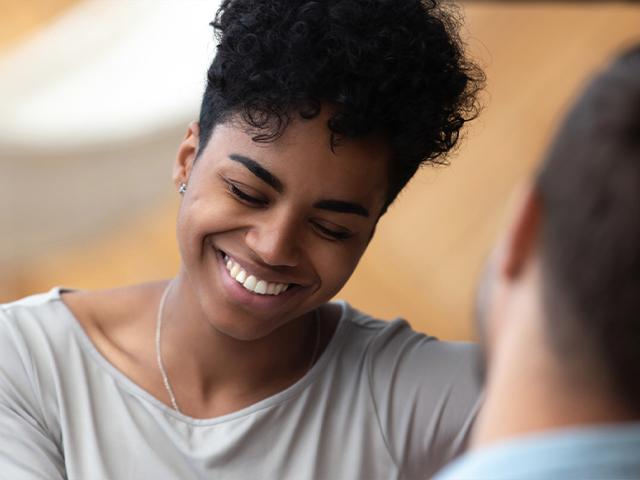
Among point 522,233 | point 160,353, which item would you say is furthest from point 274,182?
point 522,233

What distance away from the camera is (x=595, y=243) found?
83 centimetres

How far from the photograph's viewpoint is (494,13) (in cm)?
457

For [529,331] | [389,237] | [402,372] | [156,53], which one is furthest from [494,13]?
[529,331]

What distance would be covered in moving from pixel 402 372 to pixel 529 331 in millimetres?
885

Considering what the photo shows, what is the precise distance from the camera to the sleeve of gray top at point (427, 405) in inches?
66.9

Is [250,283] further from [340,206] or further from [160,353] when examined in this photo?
[160,353]

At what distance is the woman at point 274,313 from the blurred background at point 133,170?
68.7 inches

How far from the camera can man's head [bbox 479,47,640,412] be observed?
82cm

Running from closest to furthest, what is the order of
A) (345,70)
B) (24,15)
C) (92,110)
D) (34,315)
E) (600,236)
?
(600,236), (345,70), (34,315), (92,110), (24,15)

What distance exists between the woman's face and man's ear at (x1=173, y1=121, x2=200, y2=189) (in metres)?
0.05

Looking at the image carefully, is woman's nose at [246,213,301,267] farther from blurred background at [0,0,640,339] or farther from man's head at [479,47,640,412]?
blurred background at [0,0,640,339]

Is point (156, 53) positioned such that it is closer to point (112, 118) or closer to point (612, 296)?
point (112, 118)

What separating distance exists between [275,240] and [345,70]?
0.22 metres

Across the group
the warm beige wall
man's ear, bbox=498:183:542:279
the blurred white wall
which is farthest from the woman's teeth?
the warm beige wall
